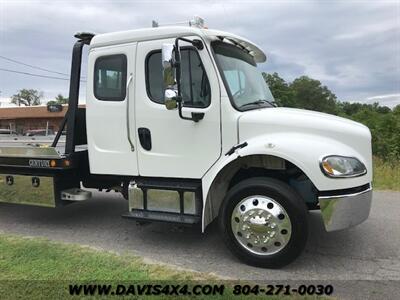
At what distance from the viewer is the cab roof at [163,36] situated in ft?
15.8

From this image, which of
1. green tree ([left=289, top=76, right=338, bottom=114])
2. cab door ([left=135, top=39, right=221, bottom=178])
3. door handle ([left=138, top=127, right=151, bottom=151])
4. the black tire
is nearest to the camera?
the black tire

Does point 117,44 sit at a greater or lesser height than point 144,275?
greater

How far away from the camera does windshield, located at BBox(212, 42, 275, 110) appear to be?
15.7 ft

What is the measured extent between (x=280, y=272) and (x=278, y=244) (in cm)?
29

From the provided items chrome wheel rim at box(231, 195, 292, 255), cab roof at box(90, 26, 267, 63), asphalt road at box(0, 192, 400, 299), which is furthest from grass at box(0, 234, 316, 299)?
cab roof at box(90, 26, 267, 63)

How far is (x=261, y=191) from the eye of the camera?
173 inches

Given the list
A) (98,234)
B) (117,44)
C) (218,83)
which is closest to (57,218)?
(98,234)

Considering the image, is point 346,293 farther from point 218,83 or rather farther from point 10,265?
point 10,265

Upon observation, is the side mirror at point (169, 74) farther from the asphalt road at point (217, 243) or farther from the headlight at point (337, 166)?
the asphalt road at point (217, 243)

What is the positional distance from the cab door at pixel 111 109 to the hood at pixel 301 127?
147 centimetres

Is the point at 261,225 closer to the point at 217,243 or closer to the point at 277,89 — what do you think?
the point at 217,243

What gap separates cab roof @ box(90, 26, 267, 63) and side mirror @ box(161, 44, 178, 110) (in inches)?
23.4

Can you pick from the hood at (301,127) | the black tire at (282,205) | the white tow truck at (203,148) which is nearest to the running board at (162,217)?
the white tow truck at (203,148)

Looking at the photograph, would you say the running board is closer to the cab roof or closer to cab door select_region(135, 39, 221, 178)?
cab door select_region(135, 39, 221, 178)
